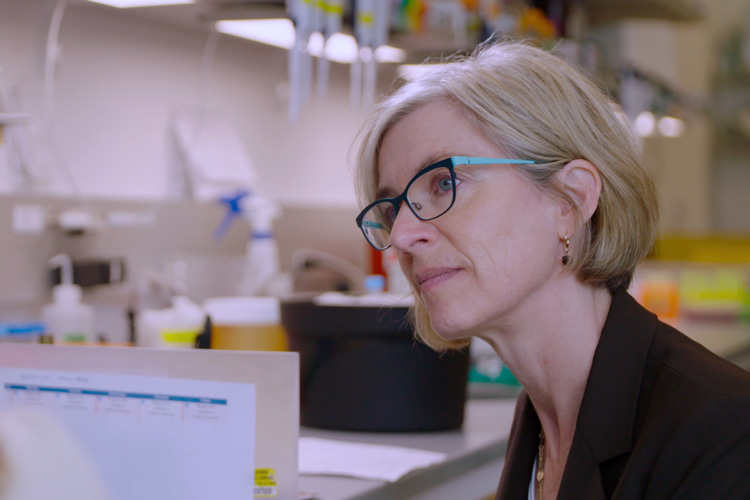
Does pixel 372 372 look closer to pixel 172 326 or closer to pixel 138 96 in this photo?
pixel 172 326

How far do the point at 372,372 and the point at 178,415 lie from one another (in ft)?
2.11

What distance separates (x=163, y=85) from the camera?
7.75 ft

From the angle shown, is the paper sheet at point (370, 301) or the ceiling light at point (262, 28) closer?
the paper sheet at point (370, 301)

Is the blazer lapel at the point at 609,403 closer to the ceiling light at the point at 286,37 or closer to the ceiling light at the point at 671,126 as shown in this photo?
the ceiling light at the point at 286,37

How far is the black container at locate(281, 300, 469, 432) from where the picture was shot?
1.44 metres

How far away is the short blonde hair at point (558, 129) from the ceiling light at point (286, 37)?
990 millimetres

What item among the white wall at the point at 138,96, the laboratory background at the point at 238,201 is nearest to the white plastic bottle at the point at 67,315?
the laboratory background at the point at 238,201

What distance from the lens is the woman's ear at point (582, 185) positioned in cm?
99

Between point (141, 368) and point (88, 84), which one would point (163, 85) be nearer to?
point (88, 84)

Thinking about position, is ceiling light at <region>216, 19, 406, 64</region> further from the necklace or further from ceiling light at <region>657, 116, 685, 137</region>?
ceiling light at <region>657, 116, 685, 137</region>

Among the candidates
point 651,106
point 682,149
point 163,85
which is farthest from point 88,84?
point 682,149

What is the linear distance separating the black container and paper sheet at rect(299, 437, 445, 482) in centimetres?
9

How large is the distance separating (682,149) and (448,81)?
14.9 feet

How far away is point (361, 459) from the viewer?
128 centimetres
